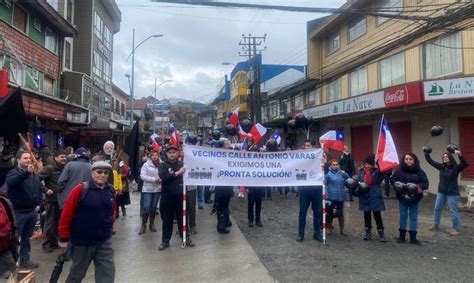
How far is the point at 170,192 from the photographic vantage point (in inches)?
280

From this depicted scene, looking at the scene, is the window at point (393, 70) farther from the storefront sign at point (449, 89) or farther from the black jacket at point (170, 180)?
the black jacket at point (170, 180)

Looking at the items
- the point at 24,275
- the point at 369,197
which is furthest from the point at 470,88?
the point at 24,275

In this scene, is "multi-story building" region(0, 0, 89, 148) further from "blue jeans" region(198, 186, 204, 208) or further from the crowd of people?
the crowd of people

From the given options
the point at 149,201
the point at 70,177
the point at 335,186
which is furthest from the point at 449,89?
the point at 70,177

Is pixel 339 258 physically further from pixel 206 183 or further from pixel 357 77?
Answer: pixel 357 77

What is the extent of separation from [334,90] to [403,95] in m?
10.8

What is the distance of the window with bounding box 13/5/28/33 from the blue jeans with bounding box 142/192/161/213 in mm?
11587

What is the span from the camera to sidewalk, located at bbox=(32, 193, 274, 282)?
550 cm

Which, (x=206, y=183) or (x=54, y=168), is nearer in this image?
(x=54, y=168)

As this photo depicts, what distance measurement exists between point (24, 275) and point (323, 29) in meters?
23.5

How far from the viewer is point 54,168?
6.96m

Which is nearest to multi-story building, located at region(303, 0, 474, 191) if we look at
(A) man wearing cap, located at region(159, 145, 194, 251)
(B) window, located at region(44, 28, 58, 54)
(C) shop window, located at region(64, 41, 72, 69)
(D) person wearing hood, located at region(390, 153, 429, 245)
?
(D) person wearing hood, located at region(390, 153, 429, 245)

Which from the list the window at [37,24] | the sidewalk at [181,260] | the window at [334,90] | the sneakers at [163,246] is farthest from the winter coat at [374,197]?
the window at [334,90]

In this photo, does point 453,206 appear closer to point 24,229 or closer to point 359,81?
point 24,229
